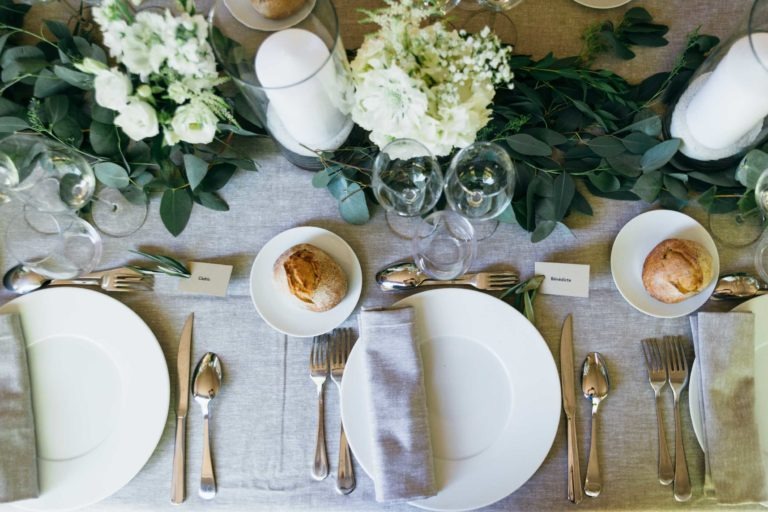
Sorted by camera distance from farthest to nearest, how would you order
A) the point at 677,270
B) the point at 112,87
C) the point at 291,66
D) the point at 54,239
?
the point at 54,239 → the point at 677,270 → the point at 291,66 → the point at 112,87

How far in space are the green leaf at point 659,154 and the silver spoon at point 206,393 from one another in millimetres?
872

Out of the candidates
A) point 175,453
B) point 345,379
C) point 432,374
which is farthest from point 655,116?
point 175,453

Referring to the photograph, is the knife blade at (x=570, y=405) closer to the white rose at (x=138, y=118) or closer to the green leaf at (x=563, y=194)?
the green leaf at (x=563, y=194)

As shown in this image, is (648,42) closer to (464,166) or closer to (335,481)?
(464,166)

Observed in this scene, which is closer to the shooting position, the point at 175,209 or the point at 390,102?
the point at 390,102

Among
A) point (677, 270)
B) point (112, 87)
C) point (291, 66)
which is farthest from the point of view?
point (677, 270)

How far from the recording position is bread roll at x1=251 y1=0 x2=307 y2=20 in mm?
913

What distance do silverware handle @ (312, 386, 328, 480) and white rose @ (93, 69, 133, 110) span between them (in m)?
0.57

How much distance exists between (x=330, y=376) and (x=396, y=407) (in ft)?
0.46

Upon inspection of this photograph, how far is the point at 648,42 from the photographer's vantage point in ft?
3.47

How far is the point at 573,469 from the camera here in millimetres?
901

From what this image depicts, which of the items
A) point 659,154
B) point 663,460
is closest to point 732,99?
point 659,154

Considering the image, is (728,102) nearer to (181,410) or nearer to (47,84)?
(181,410)

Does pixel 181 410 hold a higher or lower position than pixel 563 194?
lower
